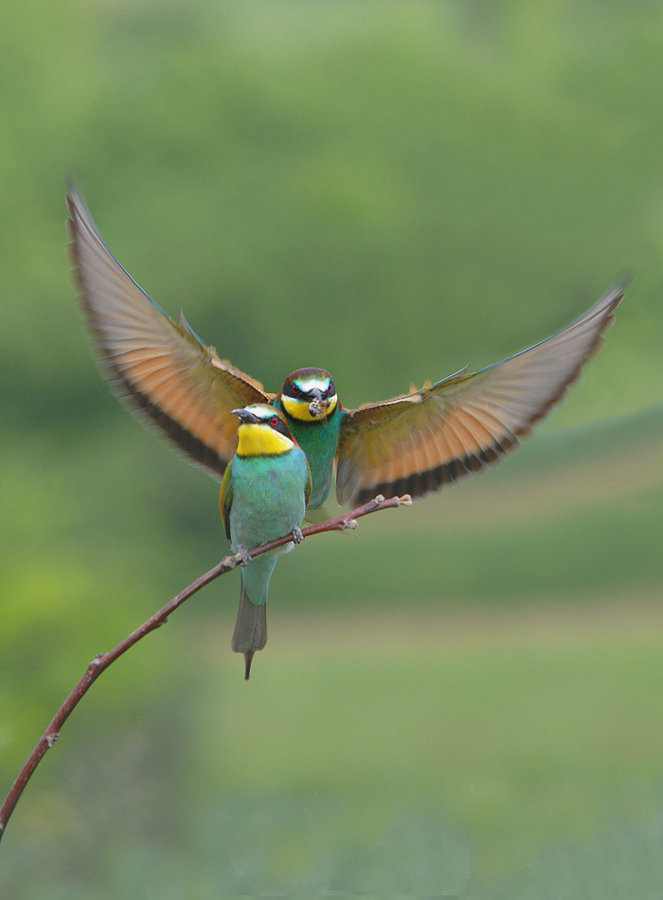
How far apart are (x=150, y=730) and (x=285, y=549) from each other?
8.18 ft

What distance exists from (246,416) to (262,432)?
4 cm

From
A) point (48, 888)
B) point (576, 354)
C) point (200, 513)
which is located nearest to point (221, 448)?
point (576, 354)

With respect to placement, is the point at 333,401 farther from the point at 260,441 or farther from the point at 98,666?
the point at 98,666

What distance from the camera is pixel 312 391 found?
27.4 inches

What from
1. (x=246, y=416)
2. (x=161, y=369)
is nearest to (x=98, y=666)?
(x=246, y=416)

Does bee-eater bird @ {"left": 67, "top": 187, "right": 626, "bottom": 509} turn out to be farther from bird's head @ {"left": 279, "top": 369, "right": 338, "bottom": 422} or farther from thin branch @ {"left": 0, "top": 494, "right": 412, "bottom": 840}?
thin branch @ {"left": 0, "top": 494, "right": 412, "bottom": 840}

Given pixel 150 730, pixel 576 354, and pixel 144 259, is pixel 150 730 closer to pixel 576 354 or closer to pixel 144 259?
pixel 144 259

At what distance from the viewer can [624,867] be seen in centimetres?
237

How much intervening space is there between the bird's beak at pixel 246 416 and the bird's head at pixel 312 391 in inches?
1.7

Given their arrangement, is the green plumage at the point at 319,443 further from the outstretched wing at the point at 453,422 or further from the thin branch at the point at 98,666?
the thin branch at the point at 98,666

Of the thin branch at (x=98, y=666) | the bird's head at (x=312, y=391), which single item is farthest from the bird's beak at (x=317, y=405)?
the thin branch at (x=98, y=666)

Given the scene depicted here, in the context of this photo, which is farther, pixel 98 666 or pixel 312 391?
pixel 312 391

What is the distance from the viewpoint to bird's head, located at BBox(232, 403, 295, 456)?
667 millimetres

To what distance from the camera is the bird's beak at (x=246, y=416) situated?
65 centimetres
